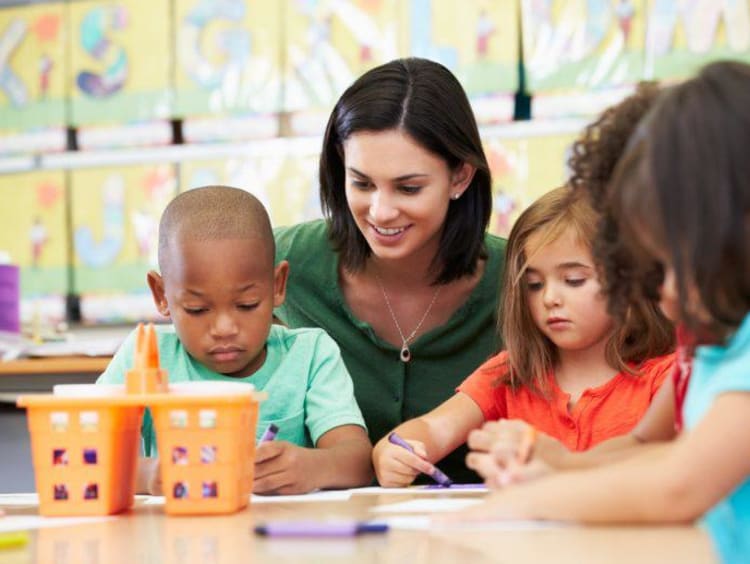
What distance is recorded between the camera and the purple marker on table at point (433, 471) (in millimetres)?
1420

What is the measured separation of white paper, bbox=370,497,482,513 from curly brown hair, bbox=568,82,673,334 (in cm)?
26

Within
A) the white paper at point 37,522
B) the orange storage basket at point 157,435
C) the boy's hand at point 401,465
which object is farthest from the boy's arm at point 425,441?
the white paper at point 37,522

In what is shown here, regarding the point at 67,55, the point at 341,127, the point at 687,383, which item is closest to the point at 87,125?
the point at 67,55

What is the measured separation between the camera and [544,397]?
1.71 metres

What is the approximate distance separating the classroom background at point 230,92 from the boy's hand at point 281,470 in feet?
5.43

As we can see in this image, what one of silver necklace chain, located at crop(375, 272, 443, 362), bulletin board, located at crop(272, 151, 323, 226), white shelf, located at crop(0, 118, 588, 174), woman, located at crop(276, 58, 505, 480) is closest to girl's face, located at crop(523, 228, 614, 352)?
woman, located at crop(276, 58, 505, 480)

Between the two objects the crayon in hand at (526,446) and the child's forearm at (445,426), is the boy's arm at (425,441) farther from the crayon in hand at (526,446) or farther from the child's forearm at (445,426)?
the crayon in hand at (526,446)

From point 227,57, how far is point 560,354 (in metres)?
1.78

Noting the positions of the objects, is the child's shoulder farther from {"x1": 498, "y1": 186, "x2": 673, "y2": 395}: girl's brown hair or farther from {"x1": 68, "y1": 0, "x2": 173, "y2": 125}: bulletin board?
{"x1": 68, "y1": 0, "x2": 173, "y2": 125}: bulletin board

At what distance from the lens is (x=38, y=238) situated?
3328 mm

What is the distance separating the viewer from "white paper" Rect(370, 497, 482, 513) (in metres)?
1.13

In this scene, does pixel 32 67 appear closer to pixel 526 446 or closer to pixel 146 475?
pixel 146 475

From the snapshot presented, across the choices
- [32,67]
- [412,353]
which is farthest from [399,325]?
[32,67]

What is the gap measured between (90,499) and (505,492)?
44 centimetres
